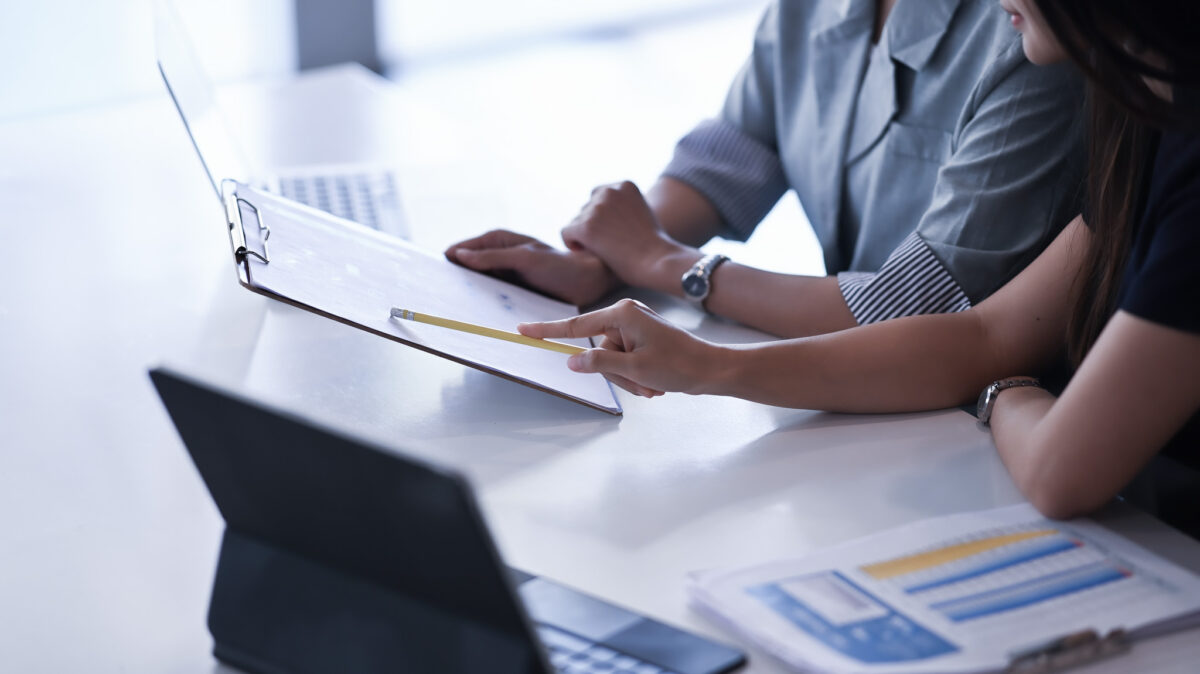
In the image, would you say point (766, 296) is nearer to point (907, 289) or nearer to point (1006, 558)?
point (907, 289)

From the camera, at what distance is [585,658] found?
682 millimetres

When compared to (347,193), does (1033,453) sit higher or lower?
lower

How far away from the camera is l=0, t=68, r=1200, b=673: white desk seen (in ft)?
2.55

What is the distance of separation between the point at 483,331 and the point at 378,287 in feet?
0.33

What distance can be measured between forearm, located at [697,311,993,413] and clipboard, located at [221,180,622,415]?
0.39 ft

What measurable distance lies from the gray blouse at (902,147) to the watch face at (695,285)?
0.15m

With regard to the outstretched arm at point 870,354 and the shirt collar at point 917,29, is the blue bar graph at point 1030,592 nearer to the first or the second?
the outstretched arm at point 870,354

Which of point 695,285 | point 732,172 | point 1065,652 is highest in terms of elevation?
point 732,172

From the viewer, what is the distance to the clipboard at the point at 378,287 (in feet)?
3.00

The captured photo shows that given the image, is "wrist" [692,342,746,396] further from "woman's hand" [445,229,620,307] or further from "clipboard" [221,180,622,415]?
"woman's hand" [445,229,620,307]

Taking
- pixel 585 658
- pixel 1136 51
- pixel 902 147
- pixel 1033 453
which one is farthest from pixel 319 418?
pixel 902 147

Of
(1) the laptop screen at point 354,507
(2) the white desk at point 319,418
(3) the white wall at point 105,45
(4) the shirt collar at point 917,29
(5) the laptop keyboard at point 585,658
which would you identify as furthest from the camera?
(3) the white wall at point 105,45

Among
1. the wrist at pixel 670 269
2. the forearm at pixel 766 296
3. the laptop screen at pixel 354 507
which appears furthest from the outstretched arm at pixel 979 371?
the laptop screen at pixel 354 507

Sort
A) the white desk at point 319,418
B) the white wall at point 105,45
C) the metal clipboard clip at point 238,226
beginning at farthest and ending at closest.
A: the white wall at point 105,45, the metal clipboard clip at point 238,226, the white desk at point 319,418
